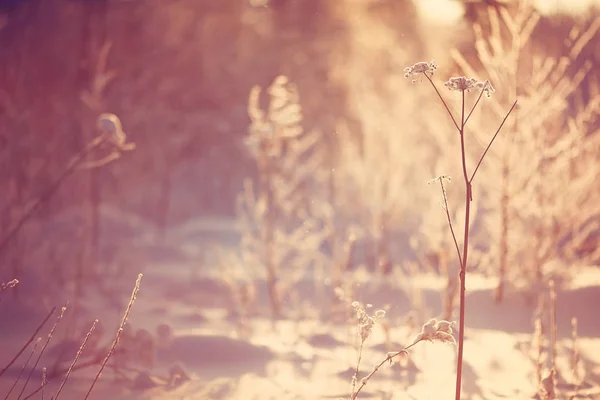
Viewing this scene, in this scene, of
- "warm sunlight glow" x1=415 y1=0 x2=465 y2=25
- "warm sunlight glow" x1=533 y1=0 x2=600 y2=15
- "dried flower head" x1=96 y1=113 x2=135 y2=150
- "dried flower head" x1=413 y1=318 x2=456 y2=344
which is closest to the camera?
"dried flower head" x1=413 y1=318 x2=456 y2=344

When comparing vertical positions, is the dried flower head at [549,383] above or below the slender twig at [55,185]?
below

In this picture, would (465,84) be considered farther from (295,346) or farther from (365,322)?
(295,346)

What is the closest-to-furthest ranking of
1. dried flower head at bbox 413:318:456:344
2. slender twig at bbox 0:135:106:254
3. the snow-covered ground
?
1. dried flower head at bbox 413:318:456:344
2. slender twig at bbox 0:135:106:254
3. the snow-covered ground

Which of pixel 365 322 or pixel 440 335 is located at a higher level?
pixel 365 322

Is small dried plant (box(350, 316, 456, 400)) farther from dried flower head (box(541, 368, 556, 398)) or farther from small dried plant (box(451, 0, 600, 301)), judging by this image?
small dried plant (box(451, 0, 600, 301))

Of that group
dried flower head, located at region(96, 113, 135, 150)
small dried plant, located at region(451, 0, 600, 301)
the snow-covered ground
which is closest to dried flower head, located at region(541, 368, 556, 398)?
the snow-covered ground

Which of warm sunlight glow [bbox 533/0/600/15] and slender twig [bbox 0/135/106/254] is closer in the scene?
slender twig [bbox 0/135/106/254]

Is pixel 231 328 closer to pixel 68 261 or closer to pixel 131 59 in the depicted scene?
pixel 68 261

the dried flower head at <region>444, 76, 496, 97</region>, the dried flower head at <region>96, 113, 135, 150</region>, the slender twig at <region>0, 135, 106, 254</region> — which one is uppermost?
the dried flower head at <region>444, 76, 496, 97</region>

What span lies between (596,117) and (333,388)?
618 cm

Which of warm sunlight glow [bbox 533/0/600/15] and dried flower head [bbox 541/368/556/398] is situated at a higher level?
warm sunlight glow [bbox 533/0/600/15]

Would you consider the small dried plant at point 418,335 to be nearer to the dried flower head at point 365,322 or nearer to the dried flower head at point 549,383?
the dried flower head at point 365,322

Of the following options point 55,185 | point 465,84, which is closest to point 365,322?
point 465,84

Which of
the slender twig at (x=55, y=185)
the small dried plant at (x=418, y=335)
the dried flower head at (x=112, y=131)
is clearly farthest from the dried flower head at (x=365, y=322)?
the dried flower head at (x=112, y=131)
